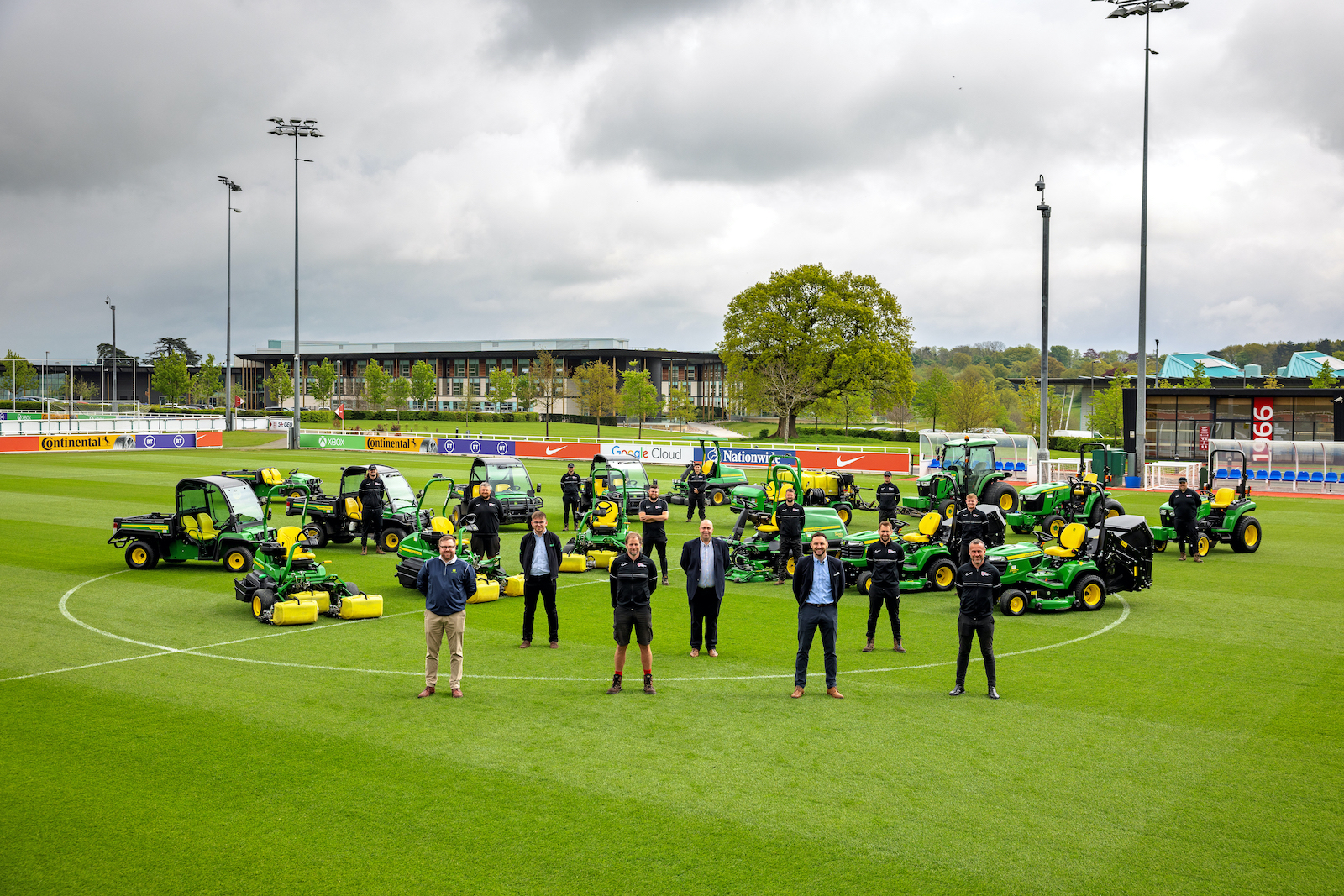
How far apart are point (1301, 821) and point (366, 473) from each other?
20062 millimetres

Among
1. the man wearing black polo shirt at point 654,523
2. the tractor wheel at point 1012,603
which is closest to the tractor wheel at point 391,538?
the man wearing black polo shirt at point 654,523

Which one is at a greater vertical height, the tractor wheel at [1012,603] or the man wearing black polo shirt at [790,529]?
the man wearing black polo shirt at [790,529]

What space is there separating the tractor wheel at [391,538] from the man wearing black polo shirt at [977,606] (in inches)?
611

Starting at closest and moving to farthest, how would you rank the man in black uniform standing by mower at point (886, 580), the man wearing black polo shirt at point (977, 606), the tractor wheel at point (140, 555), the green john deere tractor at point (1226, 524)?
the man wearing black polo shirt at point (977, 606), the man in black uniform standing by mower at point (886, 580), the tractor wheel at point (140, 555), the green john deere tractor at point (1226, 524)

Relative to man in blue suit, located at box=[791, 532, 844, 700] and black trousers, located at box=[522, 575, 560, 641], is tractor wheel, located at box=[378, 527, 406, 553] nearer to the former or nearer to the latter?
black trousers, located at box=[522, 575, 560, 641]

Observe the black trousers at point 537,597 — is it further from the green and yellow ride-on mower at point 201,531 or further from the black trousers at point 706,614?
the green and yellow ride-on mower at point 201,531

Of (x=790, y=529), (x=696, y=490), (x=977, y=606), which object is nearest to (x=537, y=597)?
(x=977, y=606)

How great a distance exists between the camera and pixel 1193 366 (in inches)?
3017

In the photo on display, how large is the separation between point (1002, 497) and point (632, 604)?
18464mm

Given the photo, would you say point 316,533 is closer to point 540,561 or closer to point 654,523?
point 654,523

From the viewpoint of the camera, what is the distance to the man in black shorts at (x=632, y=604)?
1125 cm

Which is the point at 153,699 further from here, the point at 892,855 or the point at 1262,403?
the point at 1262,403

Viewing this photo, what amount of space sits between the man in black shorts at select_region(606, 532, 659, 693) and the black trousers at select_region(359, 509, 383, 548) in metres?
13.0

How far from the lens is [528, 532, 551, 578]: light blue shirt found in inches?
516
